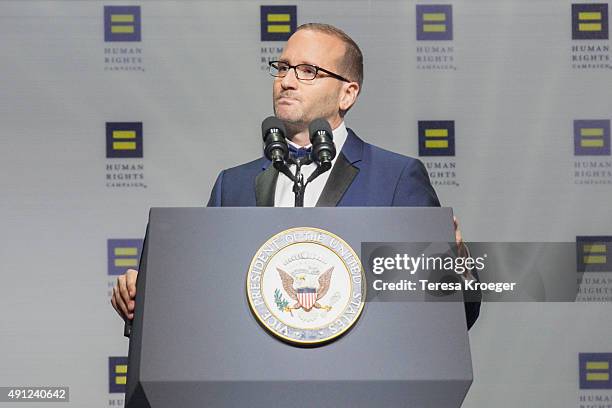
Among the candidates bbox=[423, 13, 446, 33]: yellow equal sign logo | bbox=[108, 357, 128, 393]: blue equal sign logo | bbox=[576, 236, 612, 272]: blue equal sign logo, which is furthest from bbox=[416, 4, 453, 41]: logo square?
bbox=[108, 357, 128, 393]: blue equal sign logo

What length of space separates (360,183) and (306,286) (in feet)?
2.15

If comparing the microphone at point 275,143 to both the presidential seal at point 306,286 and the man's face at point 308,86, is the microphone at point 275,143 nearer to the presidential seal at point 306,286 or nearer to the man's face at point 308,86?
the presidential seal at point 306,286

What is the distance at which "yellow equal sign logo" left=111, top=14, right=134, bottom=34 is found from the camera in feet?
11.6

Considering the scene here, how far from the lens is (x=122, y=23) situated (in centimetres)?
355

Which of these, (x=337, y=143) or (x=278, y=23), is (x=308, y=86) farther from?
(x=278, y=23)

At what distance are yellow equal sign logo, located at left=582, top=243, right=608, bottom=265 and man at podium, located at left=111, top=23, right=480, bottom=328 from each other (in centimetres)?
128

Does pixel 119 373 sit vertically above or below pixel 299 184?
below

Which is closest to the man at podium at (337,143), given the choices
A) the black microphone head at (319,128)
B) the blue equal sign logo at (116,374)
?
the black microphone head at (319,128)

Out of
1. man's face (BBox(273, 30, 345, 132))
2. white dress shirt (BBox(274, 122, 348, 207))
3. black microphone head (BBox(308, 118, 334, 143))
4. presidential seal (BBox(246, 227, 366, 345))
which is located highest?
man's face (BBox(273, 30, 345, 132))

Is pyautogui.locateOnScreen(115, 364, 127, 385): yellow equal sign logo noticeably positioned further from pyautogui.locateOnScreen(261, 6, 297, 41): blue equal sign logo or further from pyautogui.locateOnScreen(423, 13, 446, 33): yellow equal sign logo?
pyautogui.locateOnScreen(423, 13, 446, 33): yellow equal sign logo

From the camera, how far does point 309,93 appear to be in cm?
238

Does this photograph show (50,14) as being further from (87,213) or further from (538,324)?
(538,324)

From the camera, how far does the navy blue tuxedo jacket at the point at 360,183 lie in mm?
2322

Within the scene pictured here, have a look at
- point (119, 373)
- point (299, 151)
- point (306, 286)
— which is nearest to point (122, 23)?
point (119, 373)
